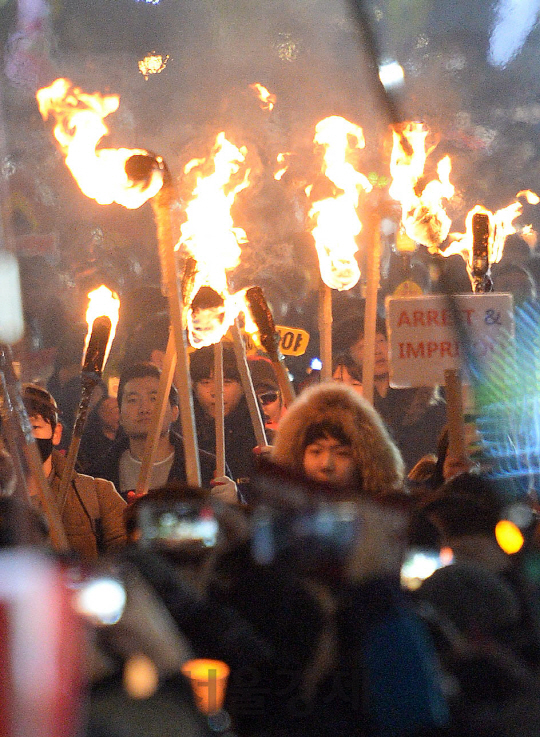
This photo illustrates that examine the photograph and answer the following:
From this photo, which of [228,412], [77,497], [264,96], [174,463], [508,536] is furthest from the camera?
[264,96]

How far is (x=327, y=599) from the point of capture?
2.15 meters

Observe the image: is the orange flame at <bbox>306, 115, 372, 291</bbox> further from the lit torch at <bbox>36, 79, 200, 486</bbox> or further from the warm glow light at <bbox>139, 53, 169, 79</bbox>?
the warm glow light at <bbox>139, 53, 169, 79</bbox>

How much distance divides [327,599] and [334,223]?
2.70 m

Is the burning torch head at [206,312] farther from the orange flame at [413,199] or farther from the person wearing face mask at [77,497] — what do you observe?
the orange flame at [413,199]

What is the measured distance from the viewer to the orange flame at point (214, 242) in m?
4.23

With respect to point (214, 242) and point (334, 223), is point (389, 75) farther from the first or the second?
point (334, 223)

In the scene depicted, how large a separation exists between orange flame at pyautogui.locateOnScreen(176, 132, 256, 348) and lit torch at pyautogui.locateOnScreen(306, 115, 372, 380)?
0.37 meters

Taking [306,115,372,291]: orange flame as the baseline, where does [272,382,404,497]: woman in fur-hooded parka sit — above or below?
below

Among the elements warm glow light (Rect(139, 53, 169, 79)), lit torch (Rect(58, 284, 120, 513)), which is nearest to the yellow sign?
lit torch (Rect(58, 284, 120, 513))

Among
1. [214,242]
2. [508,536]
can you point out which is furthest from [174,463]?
[508,536]

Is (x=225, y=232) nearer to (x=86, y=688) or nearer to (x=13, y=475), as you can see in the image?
(x=13, y=475)

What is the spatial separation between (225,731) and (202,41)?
9870 millimetres

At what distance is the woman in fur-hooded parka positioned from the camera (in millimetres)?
2932

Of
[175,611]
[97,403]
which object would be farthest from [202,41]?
[175,611]
